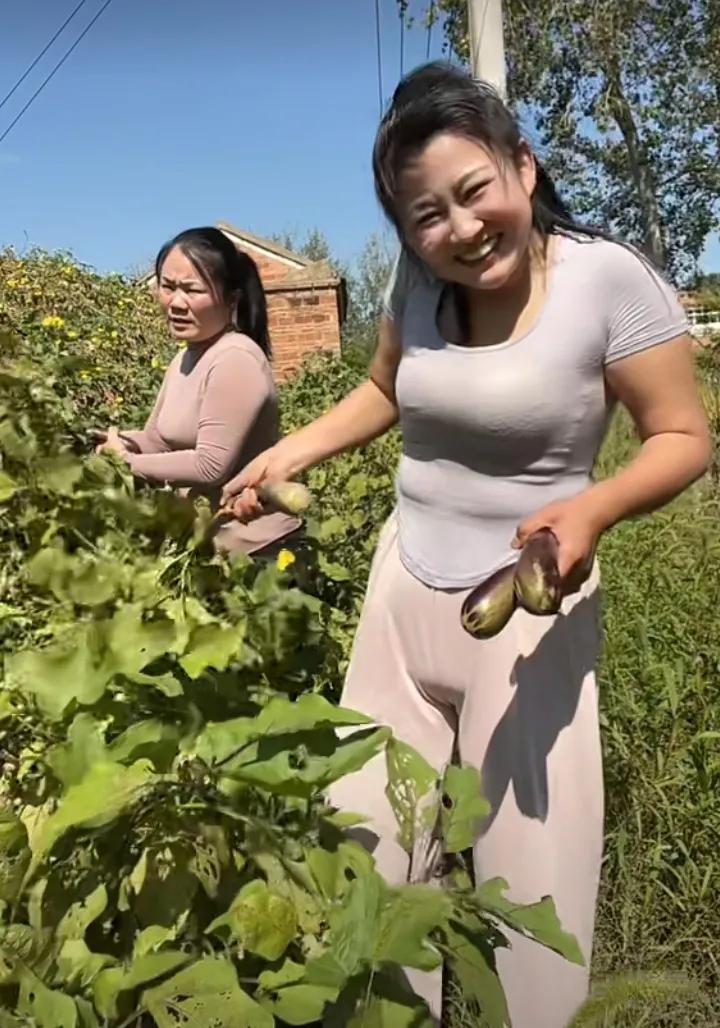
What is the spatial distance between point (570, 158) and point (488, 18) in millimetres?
24274

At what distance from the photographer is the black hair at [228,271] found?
2727 millimetres

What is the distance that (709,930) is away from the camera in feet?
6.76

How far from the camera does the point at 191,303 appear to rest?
107 inches

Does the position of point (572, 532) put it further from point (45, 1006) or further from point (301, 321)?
point (301, 321)

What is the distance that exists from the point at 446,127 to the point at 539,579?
22.5 inches

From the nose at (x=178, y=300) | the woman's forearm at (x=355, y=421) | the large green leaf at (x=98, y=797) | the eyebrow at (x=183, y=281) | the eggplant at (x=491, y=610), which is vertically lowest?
the large green leaf at (x=98, y=797)

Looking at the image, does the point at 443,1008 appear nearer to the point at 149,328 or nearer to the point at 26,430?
the point at 26,430

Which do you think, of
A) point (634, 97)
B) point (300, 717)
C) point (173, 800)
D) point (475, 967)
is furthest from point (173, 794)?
point (634, 97)

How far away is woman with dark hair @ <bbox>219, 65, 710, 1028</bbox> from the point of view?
1.42m

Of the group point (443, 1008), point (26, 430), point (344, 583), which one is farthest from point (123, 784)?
point (344, 583)

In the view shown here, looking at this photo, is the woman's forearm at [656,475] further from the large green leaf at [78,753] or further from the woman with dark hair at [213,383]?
the woman with dark hair at [213,383]

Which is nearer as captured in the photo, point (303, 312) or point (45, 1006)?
point (45, 1006)

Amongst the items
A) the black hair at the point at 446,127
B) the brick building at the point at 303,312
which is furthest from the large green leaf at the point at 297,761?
the brick building at the point at 303,312

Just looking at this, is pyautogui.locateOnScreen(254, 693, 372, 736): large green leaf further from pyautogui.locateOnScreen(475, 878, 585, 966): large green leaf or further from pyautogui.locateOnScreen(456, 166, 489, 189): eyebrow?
pyautogui.locateOnScreen(456, 166, 489, 189): eyebrow
